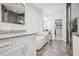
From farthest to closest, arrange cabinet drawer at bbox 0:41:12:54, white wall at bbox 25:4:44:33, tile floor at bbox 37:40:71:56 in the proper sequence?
white wall at bbox 25:4:44:33 < tile floor at bbox 37:40:71:56 < cabinet drawer at bbox 0:41:12:54

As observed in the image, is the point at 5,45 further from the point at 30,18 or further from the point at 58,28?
the point at 58,28

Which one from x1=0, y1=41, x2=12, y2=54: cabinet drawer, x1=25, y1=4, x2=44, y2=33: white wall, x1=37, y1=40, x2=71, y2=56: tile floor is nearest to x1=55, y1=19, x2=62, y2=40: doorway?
x1=25, y1=4, x2=44, y2=33: white wall

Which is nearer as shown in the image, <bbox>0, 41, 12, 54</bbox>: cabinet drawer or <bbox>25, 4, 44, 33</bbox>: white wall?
<bbox>0, 41, 12, 54</bbox>: cabinet drawer

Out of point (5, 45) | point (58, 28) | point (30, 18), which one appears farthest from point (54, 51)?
point (58, 28)

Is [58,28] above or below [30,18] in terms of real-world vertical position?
below

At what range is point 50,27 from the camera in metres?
9.57

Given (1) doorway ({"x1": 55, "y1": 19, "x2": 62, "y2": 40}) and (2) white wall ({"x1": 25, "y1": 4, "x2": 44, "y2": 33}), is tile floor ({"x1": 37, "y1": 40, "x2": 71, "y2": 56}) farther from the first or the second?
(1) doorway ({"x1": 55, "y1": 19, "x2": 62, "y2": 40})

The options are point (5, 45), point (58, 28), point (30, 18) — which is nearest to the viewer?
point (5, 45)

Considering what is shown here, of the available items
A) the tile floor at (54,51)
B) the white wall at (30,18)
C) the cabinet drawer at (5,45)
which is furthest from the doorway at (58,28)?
the cabinet drawer at (5,45)

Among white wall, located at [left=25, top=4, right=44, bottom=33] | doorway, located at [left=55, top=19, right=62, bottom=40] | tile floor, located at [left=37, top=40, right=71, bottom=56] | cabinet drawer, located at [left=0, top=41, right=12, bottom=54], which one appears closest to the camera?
cabinet drawer, located at [left=0, top=41, right=12, bottom=54]

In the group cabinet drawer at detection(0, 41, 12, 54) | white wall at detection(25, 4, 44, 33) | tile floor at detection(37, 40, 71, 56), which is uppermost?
white wall at detection(25, 4, 44, 33)

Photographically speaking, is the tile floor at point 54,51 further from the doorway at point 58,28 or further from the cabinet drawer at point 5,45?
the doorway at point 58,28

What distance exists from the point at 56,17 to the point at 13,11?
683 cm

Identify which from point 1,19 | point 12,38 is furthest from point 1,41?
point 1,19
